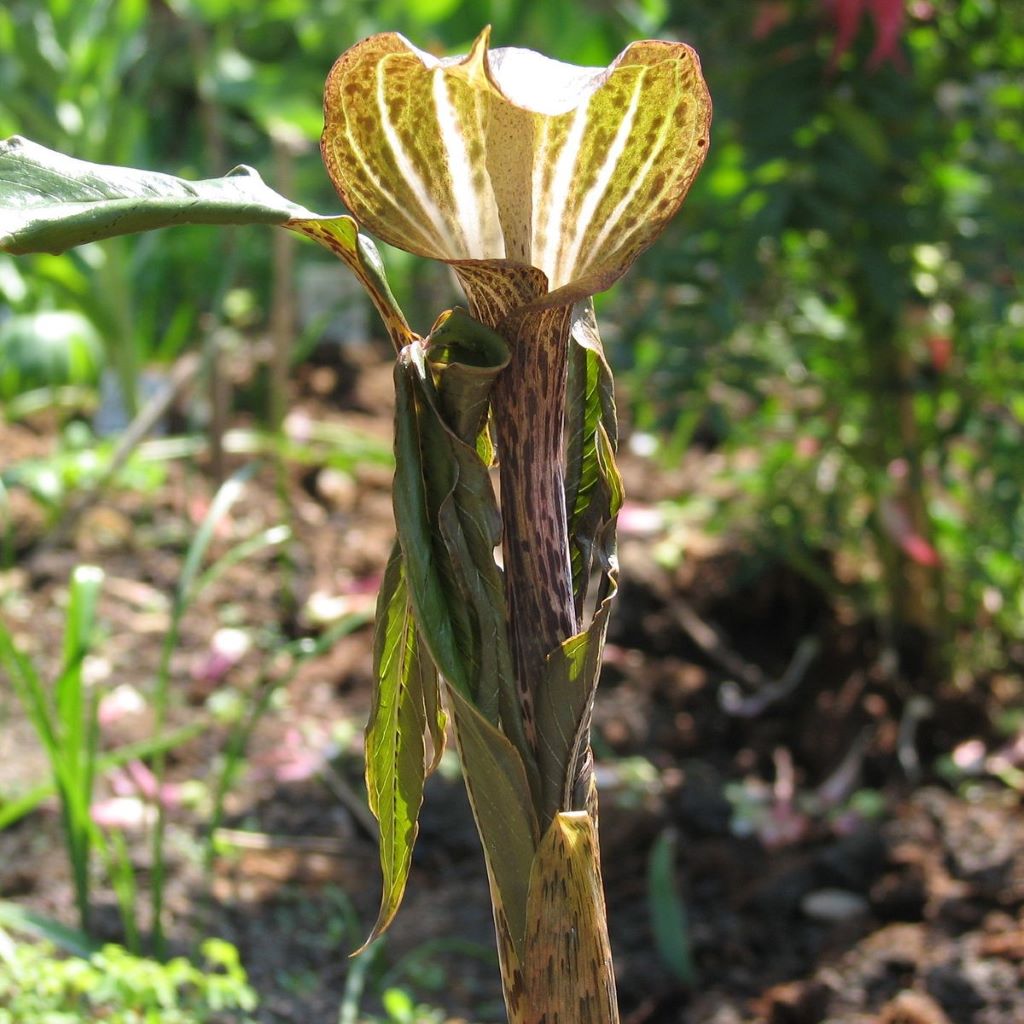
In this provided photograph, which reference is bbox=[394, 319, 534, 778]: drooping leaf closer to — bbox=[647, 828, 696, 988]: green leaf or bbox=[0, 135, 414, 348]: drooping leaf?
bbox=[0, 135, 414, 348]: drooping leaf

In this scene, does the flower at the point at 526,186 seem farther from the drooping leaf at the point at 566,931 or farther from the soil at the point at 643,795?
the soil at the point at 643,795

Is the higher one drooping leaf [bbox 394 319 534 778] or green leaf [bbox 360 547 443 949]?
drooping leaf [bbox 394 319 534 778]

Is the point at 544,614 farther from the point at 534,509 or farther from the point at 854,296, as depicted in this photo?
the point at 854,296

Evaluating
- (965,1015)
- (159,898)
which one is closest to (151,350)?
(159,898)

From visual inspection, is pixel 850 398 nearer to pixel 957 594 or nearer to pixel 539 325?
pixel 957 594

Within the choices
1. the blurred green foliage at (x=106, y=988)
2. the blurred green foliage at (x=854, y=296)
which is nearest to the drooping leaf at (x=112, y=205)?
the blurred green foliage at (x=106, y=988)

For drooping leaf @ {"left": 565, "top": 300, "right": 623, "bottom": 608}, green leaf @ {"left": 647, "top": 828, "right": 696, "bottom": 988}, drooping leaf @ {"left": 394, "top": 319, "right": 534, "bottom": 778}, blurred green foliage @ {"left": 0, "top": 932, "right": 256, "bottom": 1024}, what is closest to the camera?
drooping leaf @ {"left": 394, "top": 319, "right": 534, "bottom": 778}

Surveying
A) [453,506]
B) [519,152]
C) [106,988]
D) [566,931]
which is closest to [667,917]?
[106,988]

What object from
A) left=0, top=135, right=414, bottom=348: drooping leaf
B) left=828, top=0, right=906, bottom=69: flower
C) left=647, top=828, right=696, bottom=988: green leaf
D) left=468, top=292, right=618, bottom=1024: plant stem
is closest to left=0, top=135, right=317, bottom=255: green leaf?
left=0, top=135, right=414, bottom=348: drooping leaf
